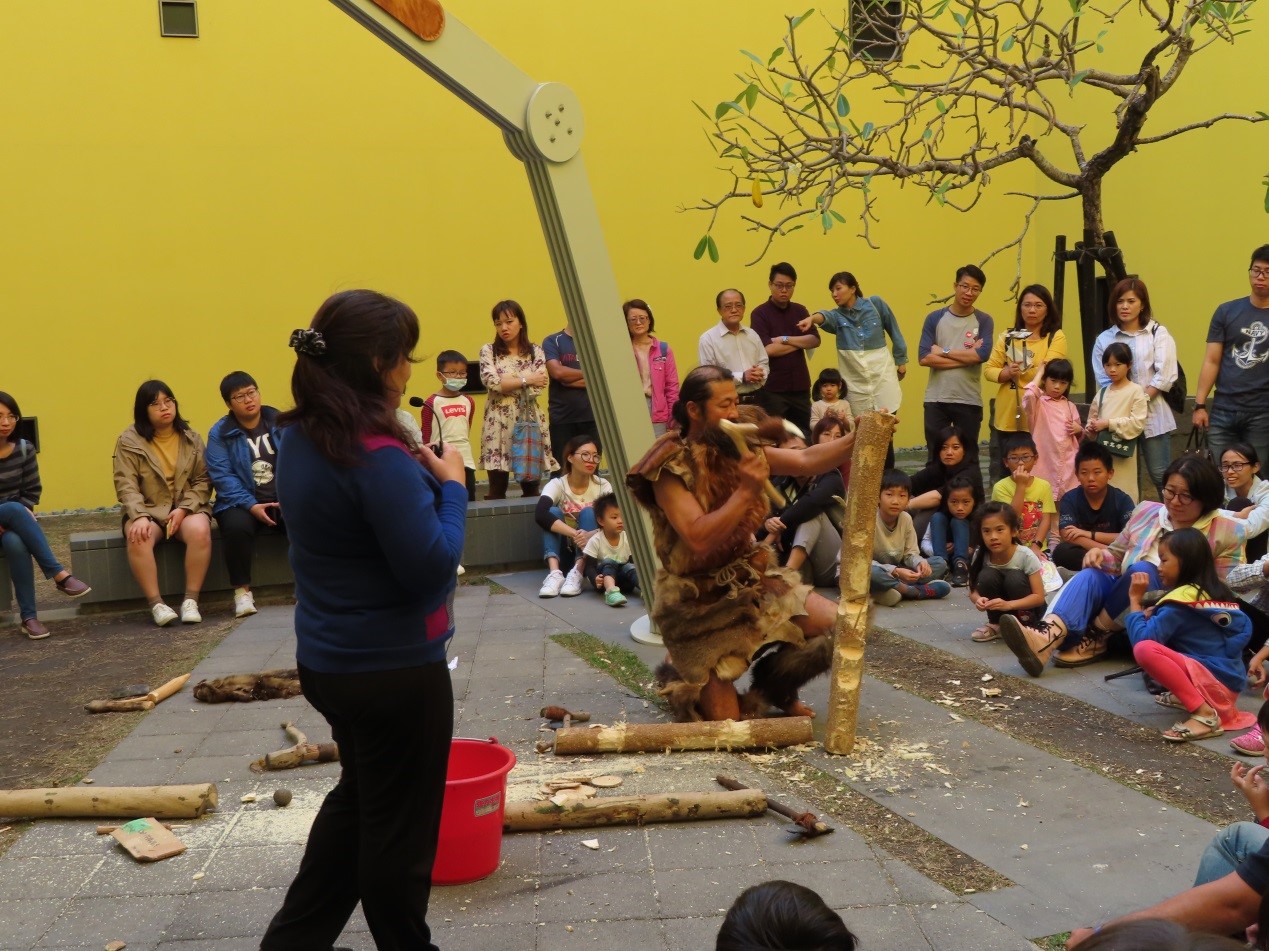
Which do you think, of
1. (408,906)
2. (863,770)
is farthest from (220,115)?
(408,906)

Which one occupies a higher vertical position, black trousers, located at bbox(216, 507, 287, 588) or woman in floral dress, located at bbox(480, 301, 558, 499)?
woman in floral dress, located at bbox(480, 301, 558, 499)

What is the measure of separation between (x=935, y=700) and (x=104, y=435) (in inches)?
325

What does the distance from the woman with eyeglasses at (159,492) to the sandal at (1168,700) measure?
5.28 m

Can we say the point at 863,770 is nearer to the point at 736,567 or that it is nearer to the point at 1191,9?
the point at 736,567

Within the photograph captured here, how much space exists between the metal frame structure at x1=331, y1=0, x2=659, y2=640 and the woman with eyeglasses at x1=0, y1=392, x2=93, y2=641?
356 centimetres

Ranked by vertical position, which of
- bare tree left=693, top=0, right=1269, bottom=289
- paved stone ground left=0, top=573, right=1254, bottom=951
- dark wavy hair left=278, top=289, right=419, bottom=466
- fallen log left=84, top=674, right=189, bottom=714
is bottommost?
fallen log left=84, top=674, right=189, bottom=714

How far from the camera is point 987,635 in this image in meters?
6.66

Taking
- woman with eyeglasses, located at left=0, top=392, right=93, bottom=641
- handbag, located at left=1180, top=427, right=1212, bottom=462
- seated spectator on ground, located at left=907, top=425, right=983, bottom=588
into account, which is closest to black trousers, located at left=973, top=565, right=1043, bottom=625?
seated spectator on ground, located at left=907, top=425, right=983, bottom=588

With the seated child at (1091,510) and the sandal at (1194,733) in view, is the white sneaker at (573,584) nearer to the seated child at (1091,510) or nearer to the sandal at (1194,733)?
the seated child at (1091,510)

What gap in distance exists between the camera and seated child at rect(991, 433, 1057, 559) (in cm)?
756

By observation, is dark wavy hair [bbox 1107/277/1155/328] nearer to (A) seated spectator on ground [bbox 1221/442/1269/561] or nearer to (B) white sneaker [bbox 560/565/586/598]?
(A) seated spectator on ground [bbox 1221/442/1269/561]

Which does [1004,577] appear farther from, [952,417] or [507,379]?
[507,379]

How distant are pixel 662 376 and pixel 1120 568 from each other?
169 inches

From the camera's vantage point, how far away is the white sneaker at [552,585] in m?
8.03
